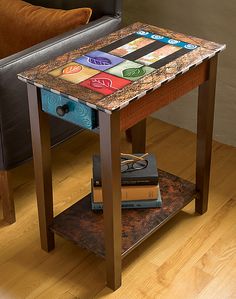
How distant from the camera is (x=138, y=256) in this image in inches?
82.2

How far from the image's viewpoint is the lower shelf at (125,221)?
197cm

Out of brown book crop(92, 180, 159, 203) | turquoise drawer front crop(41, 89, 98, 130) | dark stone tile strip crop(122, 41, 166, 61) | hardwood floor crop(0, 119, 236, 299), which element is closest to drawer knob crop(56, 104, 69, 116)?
turquoise drawer front crop(41, 89, 98, 130)

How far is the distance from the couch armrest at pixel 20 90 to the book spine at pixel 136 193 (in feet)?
1.01

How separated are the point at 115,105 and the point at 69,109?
178 mm

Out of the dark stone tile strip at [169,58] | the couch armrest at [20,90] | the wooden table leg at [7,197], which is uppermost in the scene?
the dark stone tile strip at [169,58]

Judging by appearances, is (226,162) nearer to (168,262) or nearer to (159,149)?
(159,149)

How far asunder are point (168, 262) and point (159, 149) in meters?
0.68

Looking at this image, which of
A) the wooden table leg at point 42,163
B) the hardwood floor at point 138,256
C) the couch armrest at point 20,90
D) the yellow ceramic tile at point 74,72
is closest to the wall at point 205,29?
the hardwood floor at point 138,256

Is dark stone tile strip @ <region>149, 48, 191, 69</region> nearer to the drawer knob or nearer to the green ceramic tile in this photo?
the green ceramic tile

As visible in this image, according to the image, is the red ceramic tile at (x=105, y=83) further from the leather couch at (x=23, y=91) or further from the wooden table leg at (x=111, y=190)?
the leather couch at (x=23, y=91)

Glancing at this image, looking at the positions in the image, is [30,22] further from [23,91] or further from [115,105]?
[115,105]

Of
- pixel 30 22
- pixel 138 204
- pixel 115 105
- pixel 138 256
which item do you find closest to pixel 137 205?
pixel 138 204

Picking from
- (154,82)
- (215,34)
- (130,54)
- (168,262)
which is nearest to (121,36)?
(130,54)

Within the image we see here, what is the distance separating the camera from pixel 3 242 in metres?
2.16
